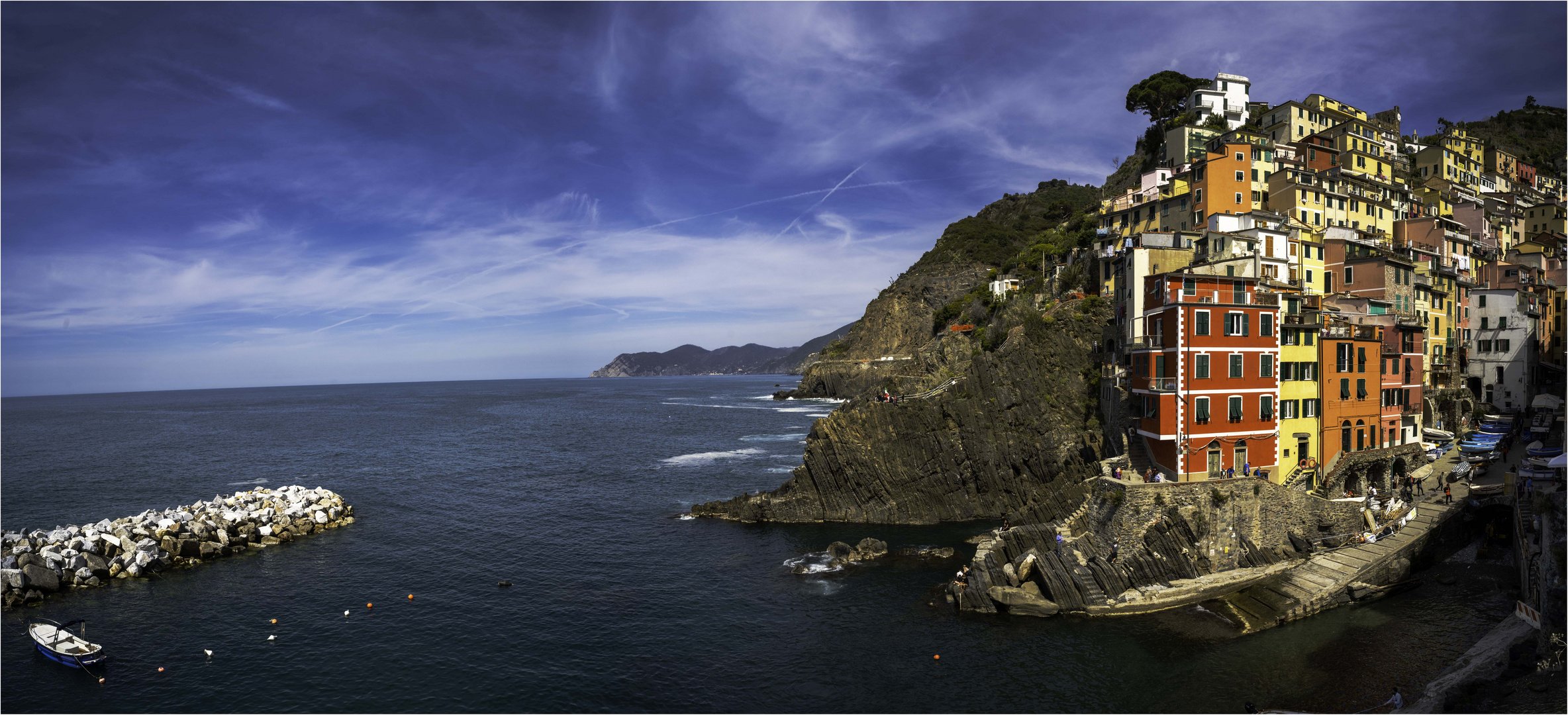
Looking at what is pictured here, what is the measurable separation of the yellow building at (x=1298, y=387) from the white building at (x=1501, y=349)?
108 feet

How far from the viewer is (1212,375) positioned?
130 feet

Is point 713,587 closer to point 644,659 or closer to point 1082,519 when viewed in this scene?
point 644,659

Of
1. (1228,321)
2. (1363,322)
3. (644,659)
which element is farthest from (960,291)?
(644,659)

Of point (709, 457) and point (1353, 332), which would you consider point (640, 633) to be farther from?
point (709, 457)

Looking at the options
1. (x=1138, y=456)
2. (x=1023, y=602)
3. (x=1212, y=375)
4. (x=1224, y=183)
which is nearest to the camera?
(x=1023, y=602)

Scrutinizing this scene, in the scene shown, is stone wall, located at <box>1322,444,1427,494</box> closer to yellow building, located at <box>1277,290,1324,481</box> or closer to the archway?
the archway

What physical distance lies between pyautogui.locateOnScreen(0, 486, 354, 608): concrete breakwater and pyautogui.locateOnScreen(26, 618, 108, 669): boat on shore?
1001cm

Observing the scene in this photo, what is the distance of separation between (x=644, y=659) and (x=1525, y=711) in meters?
31.3

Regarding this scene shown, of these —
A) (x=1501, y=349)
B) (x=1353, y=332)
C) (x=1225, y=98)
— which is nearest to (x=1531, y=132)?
(x=1225, y=98)

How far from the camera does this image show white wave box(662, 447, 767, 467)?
87.6 metres

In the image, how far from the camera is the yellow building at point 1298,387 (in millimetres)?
42094

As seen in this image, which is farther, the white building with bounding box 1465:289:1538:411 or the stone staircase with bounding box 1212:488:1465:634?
the white building with bounding box 1465:289:1538:411

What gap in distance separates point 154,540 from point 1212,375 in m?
66.7

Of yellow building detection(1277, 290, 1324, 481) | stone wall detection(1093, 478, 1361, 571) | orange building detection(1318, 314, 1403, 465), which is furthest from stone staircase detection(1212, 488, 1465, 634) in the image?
orange building detection(1318, 314, 1403, 465)
